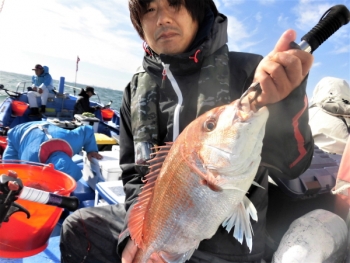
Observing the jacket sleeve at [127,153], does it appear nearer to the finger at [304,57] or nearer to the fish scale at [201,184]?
the fish scale at [201,184]

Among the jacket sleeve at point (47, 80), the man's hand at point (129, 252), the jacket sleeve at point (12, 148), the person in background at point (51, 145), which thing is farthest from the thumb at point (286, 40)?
the jacket sleeve at point (47, 80)

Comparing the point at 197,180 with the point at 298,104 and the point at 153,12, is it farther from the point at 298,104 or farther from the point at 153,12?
the point at 153,12

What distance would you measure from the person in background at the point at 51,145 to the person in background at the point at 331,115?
10.3ft

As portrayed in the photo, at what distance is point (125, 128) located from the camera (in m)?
2.53

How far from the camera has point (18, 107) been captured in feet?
36.2

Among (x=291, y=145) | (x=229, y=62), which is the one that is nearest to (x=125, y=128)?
(x=229, y=62)

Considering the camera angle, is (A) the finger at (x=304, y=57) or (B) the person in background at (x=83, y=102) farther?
(B) the person in background at (x=83, y=102)

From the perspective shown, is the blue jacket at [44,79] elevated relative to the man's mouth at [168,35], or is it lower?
elevated

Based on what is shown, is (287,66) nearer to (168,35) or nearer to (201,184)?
(201,184)

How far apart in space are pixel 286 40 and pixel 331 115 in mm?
2474

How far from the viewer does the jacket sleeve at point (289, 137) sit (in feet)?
4.99

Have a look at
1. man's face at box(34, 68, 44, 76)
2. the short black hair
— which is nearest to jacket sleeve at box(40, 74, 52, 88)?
man's face at box(34, 68, 44, 76)

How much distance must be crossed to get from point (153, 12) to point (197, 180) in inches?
52.1

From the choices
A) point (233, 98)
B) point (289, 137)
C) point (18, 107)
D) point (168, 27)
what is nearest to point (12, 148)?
point (168, 27)
